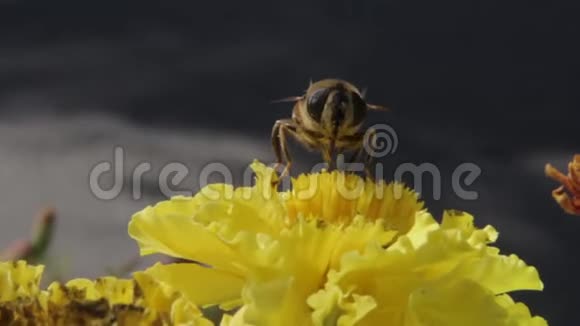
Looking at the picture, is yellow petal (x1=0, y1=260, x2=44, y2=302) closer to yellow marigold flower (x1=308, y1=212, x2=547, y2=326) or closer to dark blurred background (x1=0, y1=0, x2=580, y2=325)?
yellow marigold flower (x1=308, y1=212, x2=547, y2=326)

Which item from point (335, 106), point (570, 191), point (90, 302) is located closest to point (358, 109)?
point (335, 106)

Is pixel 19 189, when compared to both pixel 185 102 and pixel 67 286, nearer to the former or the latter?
pixel 185 102

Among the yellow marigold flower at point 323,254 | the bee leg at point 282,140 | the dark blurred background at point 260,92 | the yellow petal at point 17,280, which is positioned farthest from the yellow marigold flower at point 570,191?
the dark blurred background at point 260,92

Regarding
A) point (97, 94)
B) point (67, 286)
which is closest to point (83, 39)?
point (97, 94)

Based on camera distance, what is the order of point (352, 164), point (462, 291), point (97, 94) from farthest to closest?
point (97, 94) → point (352, 164) → point (462, 291)

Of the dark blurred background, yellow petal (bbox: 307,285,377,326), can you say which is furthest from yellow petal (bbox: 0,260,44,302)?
the dark blurred background

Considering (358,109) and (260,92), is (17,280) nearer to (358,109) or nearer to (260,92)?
(358,109)

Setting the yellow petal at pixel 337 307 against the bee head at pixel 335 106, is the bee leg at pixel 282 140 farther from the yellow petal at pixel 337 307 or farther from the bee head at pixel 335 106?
the yellow petal at pixel 337 307
